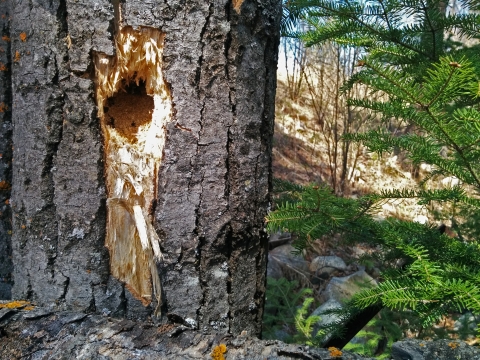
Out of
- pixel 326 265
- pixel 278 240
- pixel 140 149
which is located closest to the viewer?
pixel 140 149

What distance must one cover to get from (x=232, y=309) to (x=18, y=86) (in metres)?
1.08

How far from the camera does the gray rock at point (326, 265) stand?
547 cm

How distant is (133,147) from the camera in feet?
4.42

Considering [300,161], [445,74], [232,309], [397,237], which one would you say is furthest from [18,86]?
[300,161]

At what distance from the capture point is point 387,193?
165cm

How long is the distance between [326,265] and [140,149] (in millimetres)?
4625

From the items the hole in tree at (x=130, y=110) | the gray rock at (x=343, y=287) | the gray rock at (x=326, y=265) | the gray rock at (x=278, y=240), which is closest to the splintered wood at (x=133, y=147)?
the hole in tree at (x=130, y=110)

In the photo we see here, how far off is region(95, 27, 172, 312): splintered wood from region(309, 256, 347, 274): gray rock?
4.40 m

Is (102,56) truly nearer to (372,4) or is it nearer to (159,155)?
(159,155)

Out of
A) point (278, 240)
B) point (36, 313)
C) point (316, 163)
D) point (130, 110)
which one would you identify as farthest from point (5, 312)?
point (316, 163)

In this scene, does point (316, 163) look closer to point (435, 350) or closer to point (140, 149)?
point (435, 350)

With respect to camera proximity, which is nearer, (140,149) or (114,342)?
(114,342)

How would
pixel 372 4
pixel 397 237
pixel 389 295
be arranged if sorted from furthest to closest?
pixel 372 4
pixel 397 237
pixel 389 295

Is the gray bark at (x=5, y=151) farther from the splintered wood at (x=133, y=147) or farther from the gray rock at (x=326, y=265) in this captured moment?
the gray rock at (x=326, y=265)
